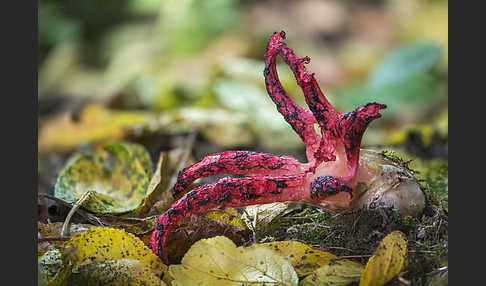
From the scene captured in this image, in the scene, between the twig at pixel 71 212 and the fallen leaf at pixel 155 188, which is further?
the fallen leaf at pixel 155 188

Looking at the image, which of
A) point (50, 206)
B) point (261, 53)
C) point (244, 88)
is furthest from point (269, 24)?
point (50, 206)

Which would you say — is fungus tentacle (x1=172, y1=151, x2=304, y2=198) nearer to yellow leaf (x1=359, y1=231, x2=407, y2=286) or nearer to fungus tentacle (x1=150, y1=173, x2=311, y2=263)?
fungus tentacle (x1=150, y1=173, x2=311, y2=263)

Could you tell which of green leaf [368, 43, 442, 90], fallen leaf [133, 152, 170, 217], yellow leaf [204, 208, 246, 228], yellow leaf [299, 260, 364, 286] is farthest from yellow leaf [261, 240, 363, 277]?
green leaf [368, 43, 442, 90]

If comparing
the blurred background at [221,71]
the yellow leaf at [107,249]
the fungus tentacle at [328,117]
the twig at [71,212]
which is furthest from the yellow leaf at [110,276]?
the blurred background at [221,71]

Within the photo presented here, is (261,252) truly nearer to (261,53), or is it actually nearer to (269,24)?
(261,53)

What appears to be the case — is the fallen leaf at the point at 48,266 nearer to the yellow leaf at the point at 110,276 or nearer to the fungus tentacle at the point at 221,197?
the yellow leaf at the point at 110,276

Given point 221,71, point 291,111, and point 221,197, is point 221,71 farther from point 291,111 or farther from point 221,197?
point 221,197
